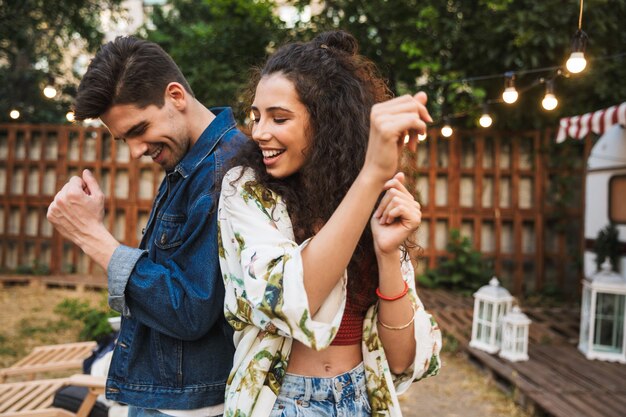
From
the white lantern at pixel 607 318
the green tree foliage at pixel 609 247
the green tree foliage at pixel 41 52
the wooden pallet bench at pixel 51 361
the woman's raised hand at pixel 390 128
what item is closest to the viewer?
the woman's raised hand at pixel 390 128

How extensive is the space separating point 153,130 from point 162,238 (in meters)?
0.30

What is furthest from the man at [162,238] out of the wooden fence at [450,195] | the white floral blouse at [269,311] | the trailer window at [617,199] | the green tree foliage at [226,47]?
the green tree foliage at [226,47]

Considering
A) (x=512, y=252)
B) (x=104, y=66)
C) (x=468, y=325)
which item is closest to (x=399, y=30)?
(x=512, y=252)

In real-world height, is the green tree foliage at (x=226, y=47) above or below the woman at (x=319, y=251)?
above

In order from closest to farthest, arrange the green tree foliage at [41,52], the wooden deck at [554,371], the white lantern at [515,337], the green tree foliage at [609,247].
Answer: the wooden deck at [554,371] < the white lantern at [515,337] < the green tree foliage at [609,247] < the green tree foliage at [41,52]

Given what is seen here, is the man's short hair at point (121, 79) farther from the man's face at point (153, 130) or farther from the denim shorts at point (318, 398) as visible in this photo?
the denim shorts at point (318, 398)

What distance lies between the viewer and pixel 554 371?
4504mm

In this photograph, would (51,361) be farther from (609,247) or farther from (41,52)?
(41,52)

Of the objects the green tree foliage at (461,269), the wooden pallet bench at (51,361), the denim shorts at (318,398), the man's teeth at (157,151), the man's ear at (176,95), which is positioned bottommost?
the wooden pallet bench at (51,361)

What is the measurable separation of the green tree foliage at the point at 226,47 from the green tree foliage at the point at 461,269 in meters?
3.93

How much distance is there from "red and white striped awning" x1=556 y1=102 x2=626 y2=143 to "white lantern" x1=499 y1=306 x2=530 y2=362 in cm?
199

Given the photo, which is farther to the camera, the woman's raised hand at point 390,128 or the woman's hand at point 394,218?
the woman's hand at point 394,218

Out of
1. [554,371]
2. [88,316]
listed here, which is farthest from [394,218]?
[88,316]

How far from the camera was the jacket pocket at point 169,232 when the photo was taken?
1.34m
